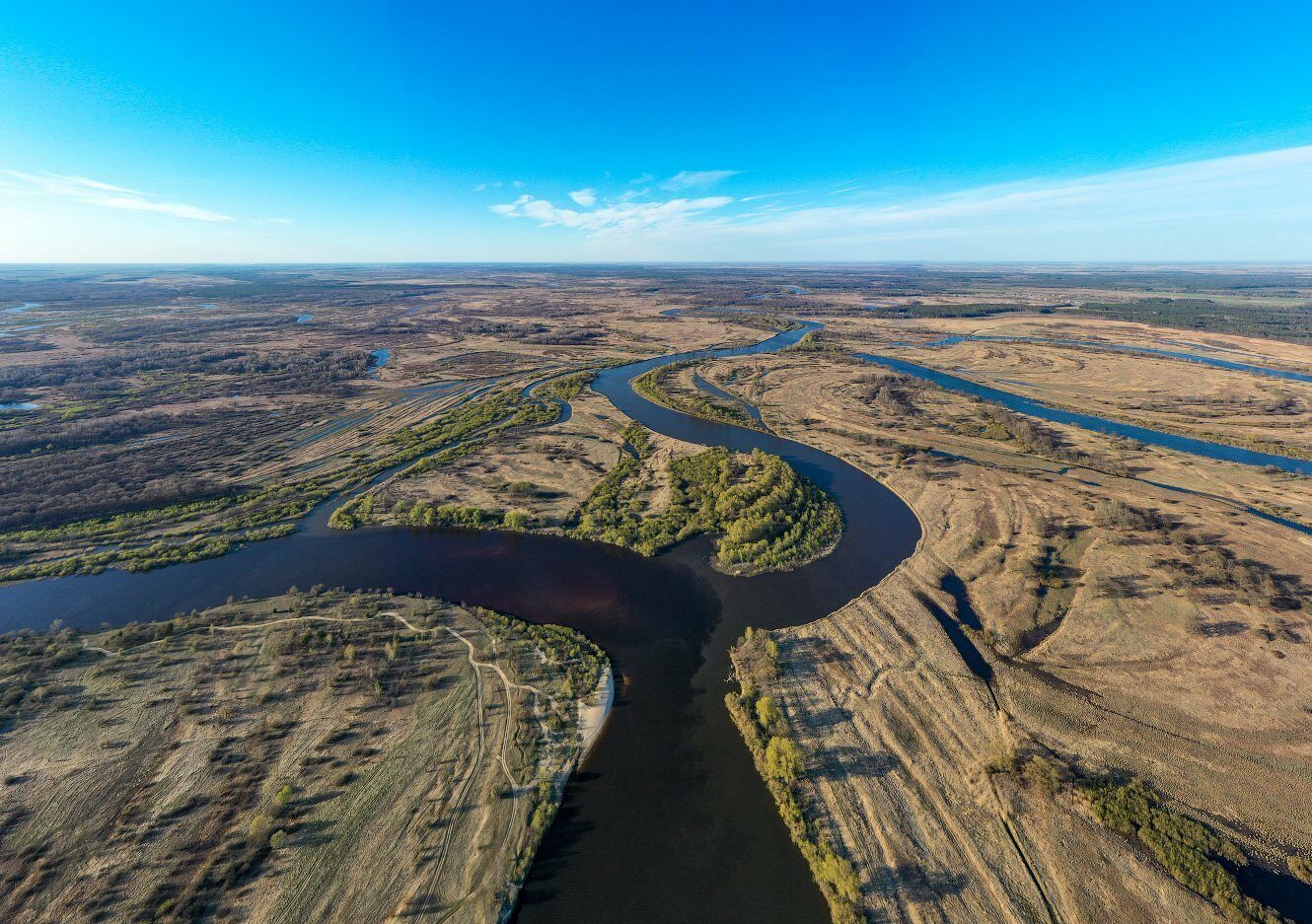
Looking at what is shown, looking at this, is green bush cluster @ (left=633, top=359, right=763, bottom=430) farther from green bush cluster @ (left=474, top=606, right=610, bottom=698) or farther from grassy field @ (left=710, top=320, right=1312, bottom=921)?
green bush cluster @ (left=474, top=606, right=610, bottom=698)

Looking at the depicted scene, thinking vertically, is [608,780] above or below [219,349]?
below

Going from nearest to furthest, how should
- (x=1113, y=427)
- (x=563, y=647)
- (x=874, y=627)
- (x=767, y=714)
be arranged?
(x=767, y=714) < (x=563, y=647) < (x=874, y=627) < (x=1113, y=427)

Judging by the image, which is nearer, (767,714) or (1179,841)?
(1179,841)

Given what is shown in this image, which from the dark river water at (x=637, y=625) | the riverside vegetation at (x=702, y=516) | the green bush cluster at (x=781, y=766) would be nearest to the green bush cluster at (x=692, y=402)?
the dark river water at (x=637, y=625)

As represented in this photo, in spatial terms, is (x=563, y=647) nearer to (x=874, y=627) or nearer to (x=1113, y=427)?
(x=874, y=627)

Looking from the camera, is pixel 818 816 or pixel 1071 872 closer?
pixel 1071 872

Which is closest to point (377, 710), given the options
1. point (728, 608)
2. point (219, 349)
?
point (728, 608)

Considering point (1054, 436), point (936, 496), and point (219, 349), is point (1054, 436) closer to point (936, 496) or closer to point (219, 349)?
point (936, 496)

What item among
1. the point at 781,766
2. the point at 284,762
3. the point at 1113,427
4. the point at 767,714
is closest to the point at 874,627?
the point at 767,714
